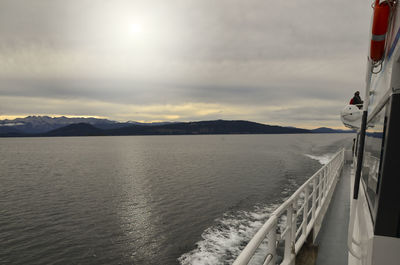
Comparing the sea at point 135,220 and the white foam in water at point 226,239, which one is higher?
the white foam in water at point 226,239

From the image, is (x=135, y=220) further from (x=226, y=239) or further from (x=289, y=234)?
(x=289, y=234)

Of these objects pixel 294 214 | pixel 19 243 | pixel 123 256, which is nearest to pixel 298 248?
pixel 294 214

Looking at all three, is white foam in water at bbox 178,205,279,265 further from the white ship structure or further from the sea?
the white ship structure

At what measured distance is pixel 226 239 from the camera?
1099cm

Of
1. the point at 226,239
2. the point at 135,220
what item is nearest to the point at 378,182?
the point at 226,239

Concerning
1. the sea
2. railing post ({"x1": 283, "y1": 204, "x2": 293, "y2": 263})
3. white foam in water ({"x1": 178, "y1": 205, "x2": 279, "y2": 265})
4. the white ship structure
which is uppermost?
the white ship structure

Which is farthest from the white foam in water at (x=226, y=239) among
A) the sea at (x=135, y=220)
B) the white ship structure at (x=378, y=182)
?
the white ship structure at (x=378, y=182)

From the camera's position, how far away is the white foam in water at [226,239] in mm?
9430

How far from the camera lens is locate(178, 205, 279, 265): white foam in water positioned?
9.43 metres

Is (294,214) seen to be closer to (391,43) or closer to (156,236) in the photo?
(391,43)

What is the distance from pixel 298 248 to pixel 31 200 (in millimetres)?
21976

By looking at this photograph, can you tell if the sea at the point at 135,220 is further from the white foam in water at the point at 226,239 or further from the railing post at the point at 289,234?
the railing post at the point at 289,234

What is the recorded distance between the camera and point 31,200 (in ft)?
64.2

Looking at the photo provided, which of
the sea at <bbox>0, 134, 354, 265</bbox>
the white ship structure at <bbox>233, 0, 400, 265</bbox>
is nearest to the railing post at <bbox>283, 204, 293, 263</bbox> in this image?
the white ship structure at <bbox>233, 0, 400, 265</bbox>
